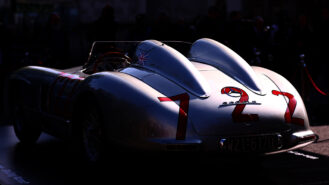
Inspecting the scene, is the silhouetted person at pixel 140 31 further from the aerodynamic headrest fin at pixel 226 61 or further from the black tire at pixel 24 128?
the aerodynamic headrest fin at pixel 226 61

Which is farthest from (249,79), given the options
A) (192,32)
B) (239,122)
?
(192,32)

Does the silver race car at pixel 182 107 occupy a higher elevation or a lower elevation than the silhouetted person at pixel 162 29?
higher

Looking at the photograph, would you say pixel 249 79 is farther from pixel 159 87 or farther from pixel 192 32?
pixel 192 32

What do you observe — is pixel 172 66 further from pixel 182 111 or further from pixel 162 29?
pixel 162 29

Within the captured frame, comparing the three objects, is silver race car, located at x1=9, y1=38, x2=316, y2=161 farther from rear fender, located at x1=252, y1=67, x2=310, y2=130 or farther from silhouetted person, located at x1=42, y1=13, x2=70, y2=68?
silhouetted person, located at x1=42, y1=13, x2=70, y2=68

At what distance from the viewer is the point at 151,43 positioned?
6496 millimetres

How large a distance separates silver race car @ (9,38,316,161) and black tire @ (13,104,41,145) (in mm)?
941

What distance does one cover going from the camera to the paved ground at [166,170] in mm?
5500

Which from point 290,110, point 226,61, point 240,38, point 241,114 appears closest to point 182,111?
point 241,114

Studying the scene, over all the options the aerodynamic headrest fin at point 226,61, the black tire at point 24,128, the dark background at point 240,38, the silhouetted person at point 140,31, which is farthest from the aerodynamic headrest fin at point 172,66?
the silhouetted person at point 140,31

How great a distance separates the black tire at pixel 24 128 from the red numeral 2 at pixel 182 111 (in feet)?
9.11

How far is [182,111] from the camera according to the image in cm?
537

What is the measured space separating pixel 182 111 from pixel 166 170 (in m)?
1.10

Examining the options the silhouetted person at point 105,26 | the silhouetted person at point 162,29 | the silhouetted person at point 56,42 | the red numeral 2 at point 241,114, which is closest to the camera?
the red numeral 2 at point 241,114
